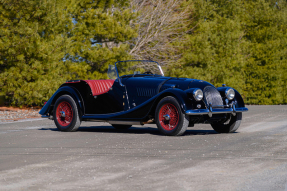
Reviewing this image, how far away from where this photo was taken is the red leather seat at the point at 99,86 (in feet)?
37.2

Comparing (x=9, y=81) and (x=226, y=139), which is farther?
(x=9, y=81)

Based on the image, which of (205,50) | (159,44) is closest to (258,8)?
(205,50)

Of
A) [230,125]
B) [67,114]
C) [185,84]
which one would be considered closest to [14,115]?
[67,114]

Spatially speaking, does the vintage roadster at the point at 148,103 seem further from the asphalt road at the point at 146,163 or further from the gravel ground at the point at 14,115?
the gravel ground at the point at 14,115

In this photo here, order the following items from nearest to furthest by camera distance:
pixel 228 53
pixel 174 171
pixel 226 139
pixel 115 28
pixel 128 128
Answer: pixel 174 171, pixel 226 139, pixel 128 128, pixel 115 28, pixel 228 53

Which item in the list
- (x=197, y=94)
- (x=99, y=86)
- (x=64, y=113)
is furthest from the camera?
(x=99, y=86)

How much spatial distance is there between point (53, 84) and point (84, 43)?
500 centimetres

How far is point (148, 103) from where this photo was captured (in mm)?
10102

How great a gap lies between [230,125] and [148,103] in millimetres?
2069

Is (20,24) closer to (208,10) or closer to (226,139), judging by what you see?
(226,139)

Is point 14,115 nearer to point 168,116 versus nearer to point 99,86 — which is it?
point 99,86

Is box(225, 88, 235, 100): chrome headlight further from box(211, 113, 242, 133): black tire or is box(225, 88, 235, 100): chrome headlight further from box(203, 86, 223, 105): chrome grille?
box(211, 113, 242, 133): black tire

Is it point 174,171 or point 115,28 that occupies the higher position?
point 115,28

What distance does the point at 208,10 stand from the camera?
40.2 metres
